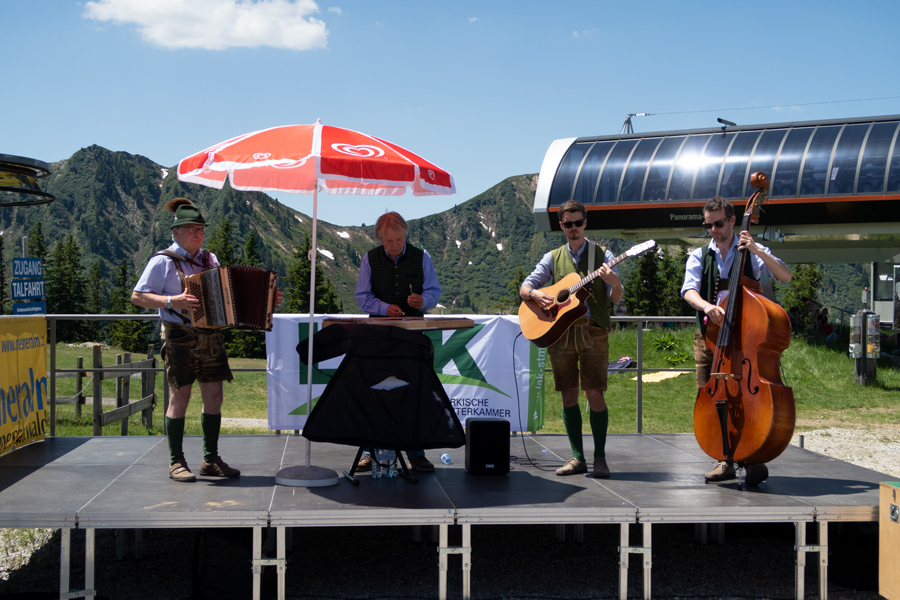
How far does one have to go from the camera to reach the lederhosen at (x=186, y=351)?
4.57 m

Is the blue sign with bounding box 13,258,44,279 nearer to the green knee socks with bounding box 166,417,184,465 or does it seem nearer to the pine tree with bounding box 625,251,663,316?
the green knee socks with bounding box 166,417,184,465

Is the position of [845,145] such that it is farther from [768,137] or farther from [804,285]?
[804,285]

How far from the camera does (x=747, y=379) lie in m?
4.39

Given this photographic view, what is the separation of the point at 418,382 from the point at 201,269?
1.53m

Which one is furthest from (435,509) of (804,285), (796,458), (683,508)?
(804,285)

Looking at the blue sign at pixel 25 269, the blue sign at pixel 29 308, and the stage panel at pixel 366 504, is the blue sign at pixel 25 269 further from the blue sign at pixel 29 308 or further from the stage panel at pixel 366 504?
the stage panel at pixel 366 504

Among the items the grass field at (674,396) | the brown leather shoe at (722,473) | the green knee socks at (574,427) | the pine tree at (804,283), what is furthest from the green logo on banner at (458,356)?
the pine tree at (804,283)

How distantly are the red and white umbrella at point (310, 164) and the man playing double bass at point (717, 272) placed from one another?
1697mm

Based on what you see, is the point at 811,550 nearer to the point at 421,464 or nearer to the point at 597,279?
the point at 597,279

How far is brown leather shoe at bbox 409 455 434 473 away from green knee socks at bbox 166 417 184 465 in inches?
60.0

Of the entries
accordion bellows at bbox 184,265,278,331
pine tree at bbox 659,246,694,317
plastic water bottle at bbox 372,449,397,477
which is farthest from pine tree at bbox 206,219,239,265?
accordion bellows at bbox 184,265,278,331

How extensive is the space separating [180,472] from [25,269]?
6901 millimetres

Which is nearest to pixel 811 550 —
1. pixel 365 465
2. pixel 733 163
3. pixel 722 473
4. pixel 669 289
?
pixel 722 473

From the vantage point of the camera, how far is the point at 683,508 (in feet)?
13.7
